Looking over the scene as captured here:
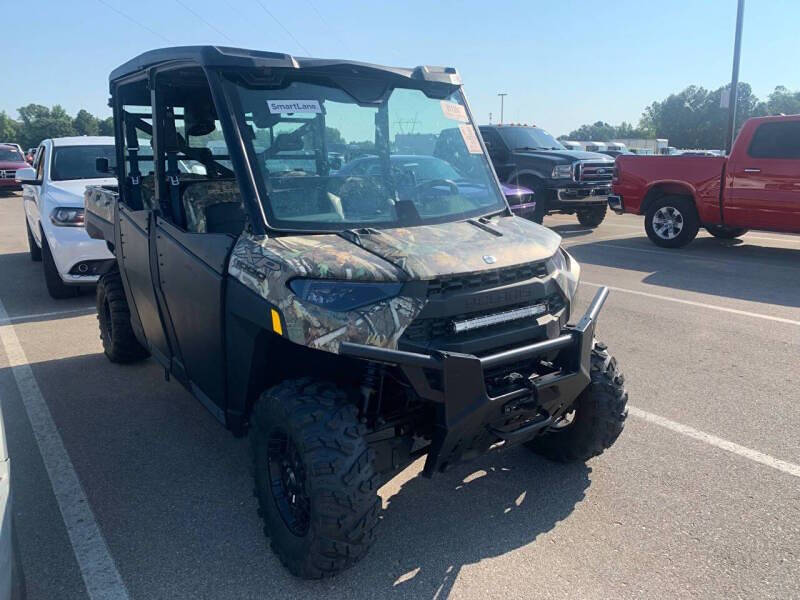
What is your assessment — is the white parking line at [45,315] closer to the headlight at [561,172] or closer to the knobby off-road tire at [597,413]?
the knobby off-road tire at [597,413]

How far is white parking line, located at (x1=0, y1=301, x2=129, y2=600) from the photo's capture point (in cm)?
293

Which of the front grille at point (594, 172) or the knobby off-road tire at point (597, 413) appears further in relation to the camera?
the front grille at point (594, 172)

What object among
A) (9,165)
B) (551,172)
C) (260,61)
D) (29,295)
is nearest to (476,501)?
(260,61)

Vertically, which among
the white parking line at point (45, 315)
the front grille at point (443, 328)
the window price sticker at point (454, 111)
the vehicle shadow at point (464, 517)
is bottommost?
the vehicle shadow at point (464, 517)

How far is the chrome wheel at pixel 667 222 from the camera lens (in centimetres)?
1155

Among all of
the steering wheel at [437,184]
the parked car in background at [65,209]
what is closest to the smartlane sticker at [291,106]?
the steering wheel at [437,184]

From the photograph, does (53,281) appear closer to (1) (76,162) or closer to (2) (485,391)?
(1) (76,162)

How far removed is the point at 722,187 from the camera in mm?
10742

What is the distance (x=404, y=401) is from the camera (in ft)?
10.2

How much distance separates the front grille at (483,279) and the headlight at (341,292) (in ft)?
0.58

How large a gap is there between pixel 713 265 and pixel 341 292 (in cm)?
888

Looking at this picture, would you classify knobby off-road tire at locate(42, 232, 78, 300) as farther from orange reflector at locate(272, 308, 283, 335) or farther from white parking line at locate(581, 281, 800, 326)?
white parking line at locate(581, 281, 800, 326)

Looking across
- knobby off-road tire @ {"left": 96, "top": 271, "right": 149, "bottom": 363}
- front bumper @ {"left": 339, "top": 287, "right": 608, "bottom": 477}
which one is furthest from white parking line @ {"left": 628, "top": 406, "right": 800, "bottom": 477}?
knobby off-road tire @ {"left": 96, "top": 271, "right": 149, "bottom": 363}

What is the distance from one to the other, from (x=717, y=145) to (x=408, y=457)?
76.3m
